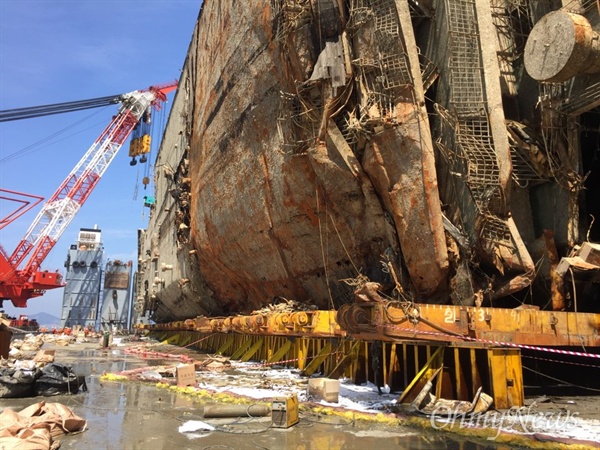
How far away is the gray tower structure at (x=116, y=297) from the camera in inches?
2793

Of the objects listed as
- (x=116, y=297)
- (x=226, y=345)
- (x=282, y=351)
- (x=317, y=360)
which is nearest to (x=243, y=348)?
(x=226, y=345)

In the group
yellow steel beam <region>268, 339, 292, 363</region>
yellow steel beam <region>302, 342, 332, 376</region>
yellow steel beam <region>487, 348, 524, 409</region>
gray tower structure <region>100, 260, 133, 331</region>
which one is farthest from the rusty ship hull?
gray tower structure <region>100, 260, 133, 331</region>

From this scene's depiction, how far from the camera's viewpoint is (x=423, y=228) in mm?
8781

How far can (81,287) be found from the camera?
7050 cm

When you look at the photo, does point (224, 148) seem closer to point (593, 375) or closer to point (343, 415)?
point (343, 415)

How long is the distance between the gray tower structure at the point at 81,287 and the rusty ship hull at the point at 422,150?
215 feet

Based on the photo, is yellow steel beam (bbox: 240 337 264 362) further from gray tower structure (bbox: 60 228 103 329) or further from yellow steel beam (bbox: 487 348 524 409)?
gray tower structure (bbox: 60 228 103 329)

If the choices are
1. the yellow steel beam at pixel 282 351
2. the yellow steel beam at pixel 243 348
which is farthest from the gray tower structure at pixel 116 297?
the yellow steel beam at pixel 282 351

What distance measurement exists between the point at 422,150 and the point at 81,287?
237ft

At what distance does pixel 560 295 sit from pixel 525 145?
9.45 ft

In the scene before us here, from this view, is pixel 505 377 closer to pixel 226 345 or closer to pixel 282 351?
pixel 282 351

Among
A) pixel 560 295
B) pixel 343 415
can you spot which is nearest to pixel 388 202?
pixel 560 295

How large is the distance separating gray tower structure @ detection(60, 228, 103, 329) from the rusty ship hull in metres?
65.7

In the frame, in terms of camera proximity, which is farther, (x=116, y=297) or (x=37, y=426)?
(x=116, y=297)
